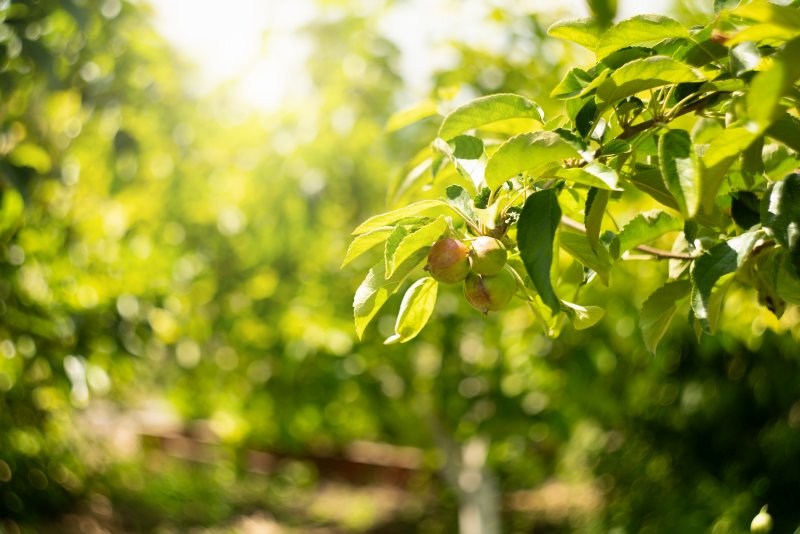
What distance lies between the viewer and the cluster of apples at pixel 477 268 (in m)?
0.49

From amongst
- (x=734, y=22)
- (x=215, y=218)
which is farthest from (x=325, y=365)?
(x=734, y=22)

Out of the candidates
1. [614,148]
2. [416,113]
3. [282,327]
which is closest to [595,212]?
[614,148]

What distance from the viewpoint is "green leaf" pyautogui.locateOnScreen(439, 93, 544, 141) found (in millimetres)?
545

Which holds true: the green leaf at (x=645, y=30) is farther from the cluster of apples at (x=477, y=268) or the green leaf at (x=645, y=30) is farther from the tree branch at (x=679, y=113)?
the cluster of apples at (x=477, y=268)

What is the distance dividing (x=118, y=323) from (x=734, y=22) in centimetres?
215

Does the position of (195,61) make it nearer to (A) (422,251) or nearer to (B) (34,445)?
(B) (34,445)

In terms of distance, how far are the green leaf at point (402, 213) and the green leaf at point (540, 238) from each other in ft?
0.20

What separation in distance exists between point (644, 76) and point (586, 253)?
5.6 inches

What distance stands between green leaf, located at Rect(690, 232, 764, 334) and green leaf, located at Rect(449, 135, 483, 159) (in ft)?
0.63

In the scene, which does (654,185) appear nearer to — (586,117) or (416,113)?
(586,117)

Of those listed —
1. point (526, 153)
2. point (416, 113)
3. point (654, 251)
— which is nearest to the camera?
point (526, 153)

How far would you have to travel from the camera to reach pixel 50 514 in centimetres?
279

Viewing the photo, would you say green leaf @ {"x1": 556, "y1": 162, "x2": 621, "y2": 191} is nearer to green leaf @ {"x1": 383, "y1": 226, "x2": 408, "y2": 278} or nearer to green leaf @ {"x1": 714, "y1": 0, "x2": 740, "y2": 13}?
green leaf @ {"x1": 383, "y1": 226, "x2": 408, "y2": 278}

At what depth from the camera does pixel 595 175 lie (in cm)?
46
